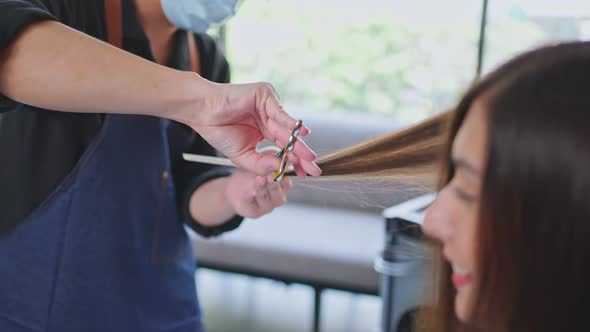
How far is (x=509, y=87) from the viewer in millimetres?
725

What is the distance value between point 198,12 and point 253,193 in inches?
13.3

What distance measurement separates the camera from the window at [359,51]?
3221 millimetres

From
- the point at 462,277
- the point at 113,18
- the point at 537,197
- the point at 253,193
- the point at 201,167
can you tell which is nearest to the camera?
the point at 537,197

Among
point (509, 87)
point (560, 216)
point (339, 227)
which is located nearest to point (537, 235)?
point (560, 216)

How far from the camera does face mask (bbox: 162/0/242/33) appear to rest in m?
1.16

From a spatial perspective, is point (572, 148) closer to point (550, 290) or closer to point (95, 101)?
point (550, 290)

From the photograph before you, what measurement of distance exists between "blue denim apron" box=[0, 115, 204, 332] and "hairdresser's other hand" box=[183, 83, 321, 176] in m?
0.22

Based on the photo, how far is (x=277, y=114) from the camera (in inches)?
36.1

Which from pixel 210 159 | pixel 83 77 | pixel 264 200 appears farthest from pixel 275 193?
pixel 83 77

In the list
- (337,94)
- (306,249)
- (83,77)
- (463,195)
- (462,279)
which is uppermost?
(83,77)

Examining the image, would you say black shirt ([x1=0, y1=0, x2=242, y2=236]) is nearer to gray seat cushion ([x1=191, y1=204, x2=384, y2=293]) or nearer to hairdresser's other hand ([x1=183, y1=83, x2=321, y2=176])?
hairdresser's other hand ([x1=183, y1=83, x2=321, y2=176])

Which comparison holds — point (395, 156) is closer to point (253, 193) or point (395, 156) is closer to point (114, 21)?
point (253, 193)

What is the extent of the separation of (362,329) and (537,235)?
2162 mm

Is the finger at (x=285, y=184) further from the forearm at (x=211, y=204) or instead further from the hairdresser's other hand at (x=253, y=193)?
the forearm at (x=211, y=204)
